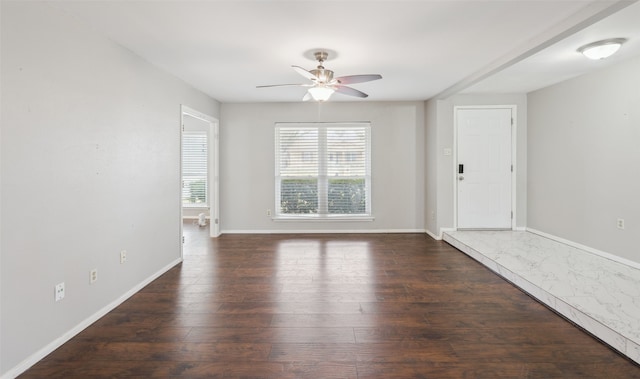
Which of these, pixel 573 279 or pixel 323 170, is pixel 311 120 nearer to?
pixel 323 170

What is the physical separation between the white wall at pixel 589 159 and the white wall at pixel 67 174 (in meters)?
5.26

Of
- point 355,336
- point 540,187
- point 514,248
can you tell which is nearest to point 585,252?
point 514,248

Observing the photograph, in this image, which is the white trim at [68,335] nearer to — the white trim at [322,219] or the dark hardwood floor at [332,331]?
the dark hardwood floor at [332,331]

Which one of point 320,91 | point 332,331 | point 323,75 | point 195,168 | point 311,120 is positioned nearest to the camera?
point 332,331

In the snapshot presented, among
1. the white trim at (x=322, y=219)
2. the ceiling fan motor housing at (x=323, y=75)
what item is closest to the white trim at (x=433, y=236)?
the white trim at (x=322, y=219)

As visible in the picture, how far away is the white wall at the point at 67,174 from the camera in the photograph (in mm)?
2008

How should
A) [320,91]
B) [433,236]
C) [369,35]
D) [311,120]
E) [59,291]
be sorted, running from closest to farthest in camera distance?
[59,291]
[369,35]
[320,91]
[433,236]
[311,120]

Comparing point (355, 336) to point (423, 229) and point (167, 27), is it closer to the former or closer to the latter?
point (167, 27)

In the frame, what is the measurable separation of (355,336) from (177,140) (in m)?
3.22

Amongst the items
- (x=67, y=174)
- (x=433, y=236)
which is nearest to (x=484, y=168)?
(x=433, y=236)

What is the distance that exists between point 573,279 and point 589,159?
6.14 ft

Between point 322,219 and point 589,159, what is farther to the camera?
point 322,219

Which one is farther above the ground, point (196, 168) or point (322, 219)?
point (196, 168)

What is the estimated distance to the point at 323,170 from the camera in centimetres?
611
